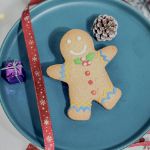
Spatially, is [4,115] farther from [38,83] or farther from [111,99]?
[111,99]

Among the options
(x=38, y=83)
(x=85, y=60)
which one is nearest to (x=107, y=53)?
(x=85, y=60)

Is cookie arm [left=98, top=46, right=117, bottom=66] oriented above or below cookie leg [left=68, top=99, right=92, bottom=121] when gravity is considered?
above

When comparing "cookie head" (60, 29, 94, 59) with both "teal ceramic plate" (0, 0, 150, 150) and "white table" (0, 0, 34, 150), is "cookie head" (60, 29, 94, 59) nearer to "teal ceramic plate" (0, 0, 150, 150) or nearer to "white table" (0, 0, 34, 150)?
"teal ceramic plate" (0, 0, 150, 150)

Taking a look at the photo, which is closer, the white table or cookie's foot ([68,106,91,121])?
cookie's foot ([68,106,91,121])

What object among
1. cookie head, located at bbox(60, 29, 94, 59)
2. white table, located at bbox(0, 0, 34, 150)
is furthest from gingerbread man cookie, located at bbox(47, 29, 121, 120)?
white table, located at bbox(0, 0, 34, 150)

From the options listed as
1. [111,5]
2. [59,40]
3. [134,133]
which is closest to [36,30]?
[59,40]

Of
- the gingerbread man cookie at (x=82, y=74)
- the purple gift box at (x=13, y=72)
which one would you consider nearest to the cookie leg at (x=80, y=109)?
the gingerbread man cookie at (x=82, y=74)

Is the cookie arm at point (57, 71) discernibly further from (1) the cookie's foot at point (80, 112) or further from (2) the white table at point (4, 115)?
(2) the white table at point (4, 115)
